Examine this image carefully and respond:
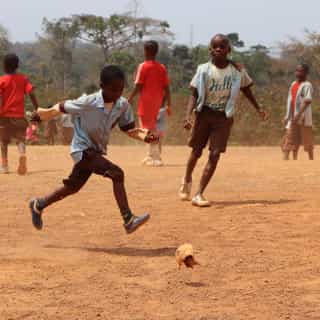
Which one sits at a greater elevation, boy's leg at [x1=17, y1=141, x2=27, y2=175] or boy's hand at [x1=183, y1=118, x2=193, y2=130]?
boy's hand at [x1=183, y1=118, x2=193, y2=130]

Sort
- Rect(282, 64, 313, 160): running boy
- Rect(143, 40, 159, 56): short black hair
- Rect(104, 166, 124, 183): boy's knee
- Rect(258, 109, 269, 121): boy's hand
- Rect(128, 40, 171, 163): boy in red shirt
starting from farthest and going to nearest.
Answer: Rect(282, 64, 313, 160): running boy < Rect(128, 40, 171, 163): boy in red shirt < Rect(143, 40, 159, 56): short black hair < Rect(258, 109, 269, 121): boy's hand < Rect(104, 166, 124, 183): boy's knee

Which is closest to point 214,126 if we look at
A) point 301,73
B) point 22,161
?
point 22,161

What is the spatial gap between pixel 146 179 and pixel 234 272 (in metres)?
5.33

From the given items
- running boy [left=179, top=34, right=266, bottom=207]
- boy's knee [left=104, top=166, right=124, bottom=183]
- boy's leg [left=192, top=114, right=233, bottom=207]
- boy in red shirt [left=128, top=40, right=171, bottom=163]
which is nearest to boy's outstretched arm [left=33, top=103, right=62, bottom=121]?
boy's knee [left=104, top=166, right=124, bottom=183]

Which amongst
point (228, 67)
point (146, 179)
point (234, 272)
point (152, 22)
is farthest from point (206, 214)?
point (152, 22)

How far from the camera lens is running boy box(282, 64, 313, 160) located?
1362 centimetres

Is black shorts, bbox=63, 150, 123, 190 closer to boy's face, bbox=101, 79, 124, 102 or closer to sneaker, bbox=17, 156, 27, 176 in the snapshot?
boy's face, bbox=101, 79, 124, 102

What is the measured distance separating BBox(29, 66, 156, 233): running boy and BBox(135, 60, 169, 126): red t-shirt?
5851 mm

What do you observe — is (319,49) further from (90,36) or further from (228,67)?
(228,67)

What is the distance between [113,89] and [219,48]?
78.3 inches

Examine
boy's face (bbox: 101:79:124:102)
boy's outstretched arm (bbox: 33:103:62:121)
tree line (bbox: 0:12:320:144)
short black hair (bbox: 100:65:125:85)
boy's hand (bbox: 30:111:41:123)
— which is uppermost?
short black hair (bbox: 100:65:125:85)

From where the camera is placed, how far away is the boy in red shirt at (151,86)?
12.1 metres

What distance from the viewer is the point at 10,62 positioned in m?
11.1

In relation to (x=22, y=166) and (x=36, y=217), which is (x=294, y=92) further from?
(x=36, y=217)
